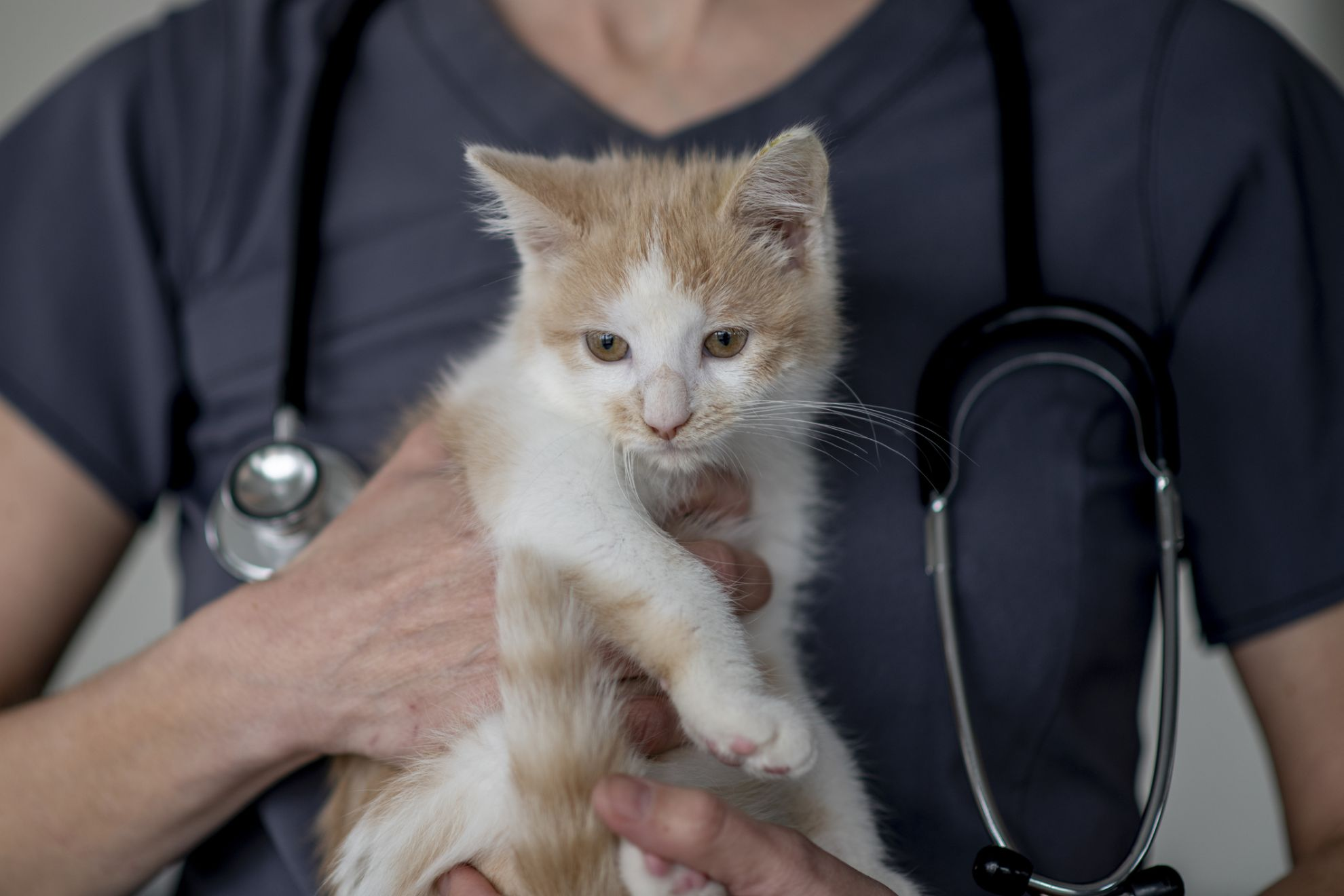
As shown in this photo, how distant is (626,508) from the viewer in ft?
2.93

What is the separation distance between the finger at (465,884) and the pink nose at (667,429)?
1.40 feet

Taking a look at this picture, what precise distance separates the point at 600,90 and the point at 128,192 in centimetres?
61

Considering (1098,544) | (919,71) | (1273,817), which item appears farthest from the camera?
(1273,817)

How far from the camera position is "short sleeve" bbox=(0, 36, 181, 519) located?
116cm

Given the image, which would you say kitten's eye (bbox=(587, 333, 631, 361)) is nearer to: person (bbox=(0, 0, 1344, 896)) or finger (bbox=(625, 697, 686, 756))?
person (bbox=(0, 0, 1344, 896))

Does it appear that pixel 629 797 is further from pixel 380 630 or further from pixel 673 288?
pixel 673 288

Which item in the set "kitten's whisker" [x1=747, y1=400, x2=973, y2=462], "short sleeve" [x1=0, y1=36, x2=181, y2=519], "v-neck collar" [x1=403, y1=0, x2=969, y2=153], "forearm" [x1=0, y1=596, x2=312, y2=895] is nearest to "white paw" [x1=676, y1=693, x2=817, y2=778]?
"kitten's whisker" [x1=747, y1=400, x2=973, y2=462]

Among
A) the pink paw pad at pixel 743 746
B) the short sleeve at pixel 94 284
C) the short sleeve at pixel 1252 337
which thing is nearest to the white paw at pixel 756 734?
the pink paw pad at pixel 743 746

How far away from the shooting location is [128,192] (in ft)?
3.87

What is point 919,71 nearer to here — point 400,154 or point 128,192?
point 400,154

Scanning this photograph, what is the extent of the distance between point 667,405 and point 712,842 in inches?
15.0

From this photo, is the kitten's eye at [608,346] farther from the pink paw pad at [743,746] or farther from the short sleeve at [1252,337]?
the short sleeve at [1252,337]

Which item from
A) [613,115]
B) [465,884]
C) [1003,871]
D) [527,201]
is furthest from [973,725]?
[613,115]

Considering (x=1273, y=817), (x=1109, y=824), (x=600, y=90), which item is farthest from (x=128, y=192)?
(x=1273, y=817)
